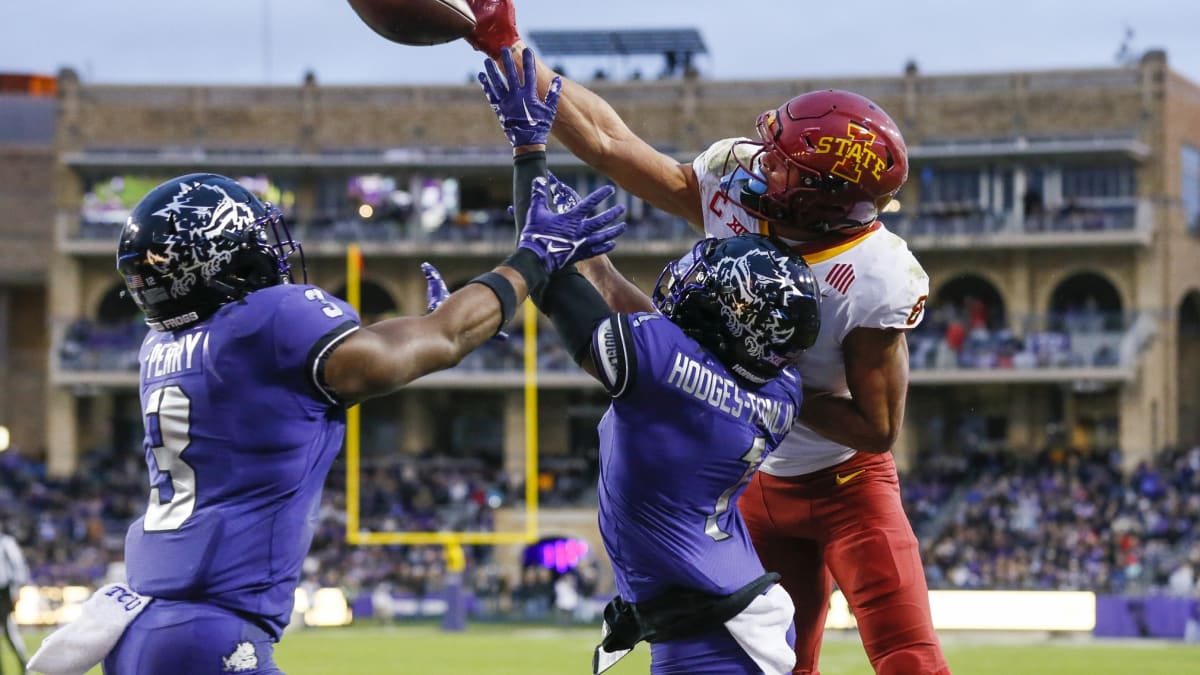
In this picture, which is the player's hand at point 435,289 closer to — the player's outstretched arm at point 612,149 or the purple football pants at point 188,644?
the player's outstretched arm at point 612,149

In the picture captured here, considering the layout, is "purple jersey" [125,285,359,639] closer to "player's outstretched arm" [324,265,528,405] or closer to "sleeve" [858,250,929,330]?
"player's outstretched arm" [324,265,528,405]

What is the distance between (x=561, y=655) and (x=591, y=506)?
1953cm

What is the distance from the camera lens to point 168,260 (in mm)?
4070

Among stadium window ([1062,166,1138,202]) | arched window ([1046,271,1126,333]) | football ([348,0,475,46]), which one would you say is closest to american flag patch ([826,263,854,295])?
football ([348,0,475,46])

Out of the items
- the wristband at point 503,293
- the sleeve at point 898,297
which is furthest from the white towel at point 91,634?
the sleeve at point 898,297

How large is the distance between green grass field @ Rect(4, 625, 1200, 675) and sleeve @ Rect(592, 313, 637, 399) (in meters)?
11.9

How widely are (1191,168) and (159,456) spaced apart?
44087 millimetres

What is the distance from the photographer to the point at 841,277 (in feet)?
16.9

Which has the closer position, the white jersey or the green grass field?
the white jersey

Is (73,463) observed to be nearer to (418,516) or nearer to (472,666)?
(418,516)

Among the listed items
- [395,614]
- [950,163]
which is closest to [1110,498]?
[950,163]

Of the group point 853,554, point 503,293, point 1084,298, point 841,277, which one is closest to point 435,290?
point 503,293

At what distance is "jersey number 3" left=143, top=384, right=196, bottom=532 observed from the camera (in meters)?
4.00

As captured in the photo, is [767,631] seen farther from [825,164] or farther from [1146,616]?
[1146,616]
